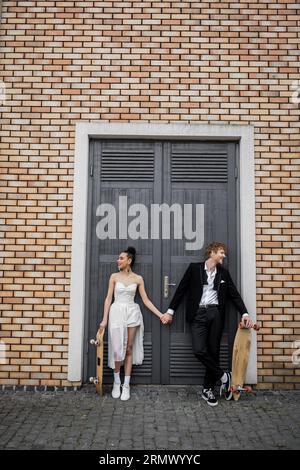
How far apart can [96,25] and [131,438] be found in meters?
4.74

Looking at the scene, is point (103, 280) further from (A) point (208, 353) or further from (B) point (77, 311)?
(A) point (208, 353)

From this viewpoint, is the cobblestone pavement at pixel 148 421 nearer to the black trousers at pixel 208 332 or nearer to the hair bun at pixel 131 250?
the black trousers at pixel 208 332

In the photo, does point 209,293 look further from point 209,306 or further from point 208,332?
point 208,332

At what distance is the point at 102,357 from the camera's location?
4.78 meters

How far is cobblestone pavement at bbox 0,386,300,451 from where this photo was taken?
354 centimetres

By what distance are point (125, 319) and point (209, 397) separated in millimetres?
1236

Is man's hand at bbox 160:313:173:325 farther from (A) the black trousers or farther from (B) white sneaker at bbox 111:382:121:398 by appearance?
(B) white sneaker at bbox 111:382:121:398

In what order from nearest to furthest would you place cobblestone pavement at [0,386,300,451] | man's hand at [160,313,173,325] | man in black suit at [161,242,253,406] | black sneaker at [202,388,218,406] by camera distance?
cobblestone pavement at [0,386,300,451]
black sneaker at [202,388,218,406]
man in black suit at [161,242,253,406]
man's hand at [160,313,173,325]

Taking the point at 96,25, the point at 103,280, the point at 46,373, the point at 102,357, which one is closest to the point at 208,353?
the point at 102,357

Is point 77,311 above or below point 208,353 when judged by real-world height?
above

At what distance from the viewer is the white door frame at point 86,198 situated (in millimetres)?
4949

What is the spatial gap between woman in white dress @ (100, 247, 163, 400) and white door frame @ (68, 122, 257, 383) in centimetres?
38
